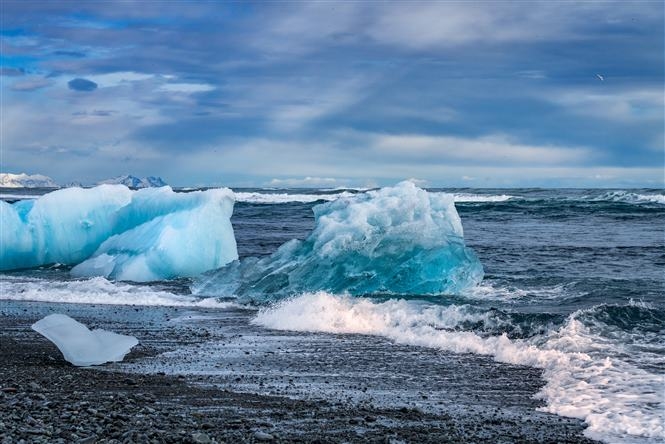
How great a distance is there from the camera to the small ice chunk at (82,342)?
9.08 metres

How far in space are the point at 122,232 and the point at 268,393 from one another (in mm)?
13781

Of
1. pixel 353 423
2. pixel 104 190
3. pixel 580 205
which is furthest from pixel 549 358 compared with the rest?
pixel 580 205

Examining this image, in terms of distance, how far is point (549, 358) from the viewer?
30.5ft

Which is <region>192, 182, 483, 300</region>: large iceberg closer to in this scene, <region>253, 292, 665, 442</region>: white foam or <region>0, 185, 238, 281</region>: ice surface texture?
<region>253, 292, 665, 442</region>: white foam

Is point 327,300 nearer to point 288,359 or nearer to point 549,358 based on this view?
point 288,359

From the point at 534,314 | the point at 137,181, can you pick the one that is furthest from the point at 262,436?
the point at 137,181

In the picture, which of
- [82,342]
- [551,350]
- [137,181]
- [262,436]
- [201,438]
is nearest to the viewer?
[201,438]

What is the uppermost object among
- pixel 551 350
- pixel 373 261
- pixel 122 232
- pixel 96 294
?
pixel 122 232

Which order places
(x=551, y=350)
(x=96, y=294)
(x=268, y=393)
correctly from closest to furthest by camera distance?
1. (x=268, y=393)
2. (x=551, y=350)
3. (x=96, y=294)

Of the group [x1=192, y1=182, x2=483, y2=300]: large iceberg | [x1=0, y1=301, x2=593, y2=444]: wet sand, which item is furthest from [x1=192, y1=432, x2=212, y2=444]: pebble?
[x1=192, y1=182, x2=483, y2=300]: large iceberg

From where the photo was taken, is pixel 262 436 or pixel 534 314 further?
pixel 534 314

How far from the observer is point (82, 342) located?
30.7 feet

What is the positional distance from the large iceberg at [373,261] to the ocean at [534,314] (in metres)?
0.42

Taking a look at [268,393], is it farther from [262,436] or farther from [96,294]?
[96,294]
